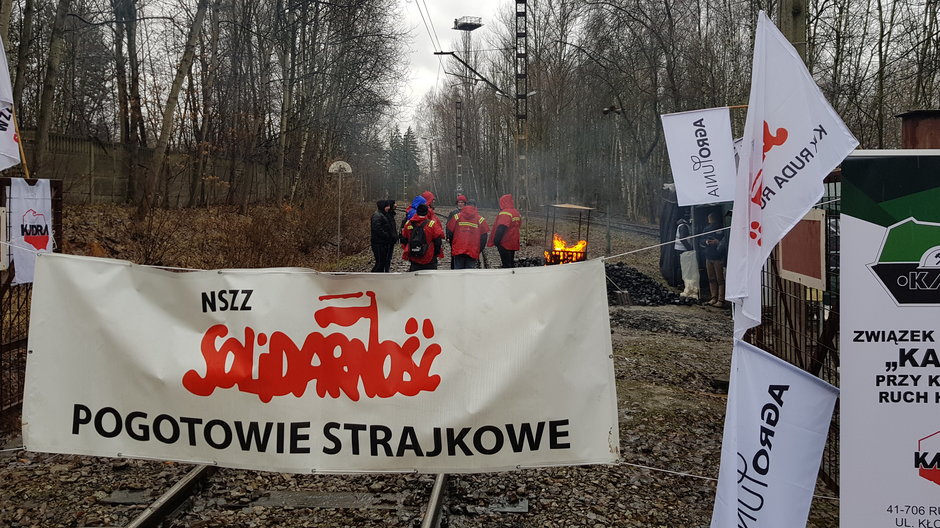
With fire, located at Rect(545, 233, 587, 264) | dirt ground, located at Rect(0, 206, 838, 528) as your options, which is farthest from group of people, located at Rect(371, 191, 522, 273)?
dirt ground, located at Rect(0, 206, 838, 528)

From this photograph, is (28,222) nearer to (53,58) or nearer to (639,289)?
(53,58)

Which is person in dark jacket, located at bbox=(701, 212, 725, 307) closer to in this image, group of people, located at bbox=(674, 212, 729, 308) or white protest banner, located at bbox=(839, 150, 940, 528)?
group of people, located at bbox=(674, 212, 729, 308)

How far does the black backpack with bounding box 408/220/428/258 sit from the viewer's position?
1257 centimetres

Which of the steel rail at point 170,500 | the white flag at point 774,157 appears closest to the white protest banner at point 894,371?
the white flag at point 774,157

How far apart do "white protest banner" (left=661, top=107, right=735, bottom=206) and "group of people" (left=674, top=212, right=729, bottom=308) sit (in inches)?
179

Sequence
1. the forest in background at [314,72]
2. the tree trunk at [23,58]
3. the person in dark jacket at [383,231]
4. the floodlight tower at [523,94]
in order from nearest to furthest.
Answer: the person in dark jacket at [383,231] < the tree trunk at [23,58] < the forest in background at [314,72] < the floodlight tower at [523,94]

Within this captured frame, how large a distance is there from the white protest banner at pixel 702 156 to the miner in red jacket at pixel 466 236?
15.8 feet

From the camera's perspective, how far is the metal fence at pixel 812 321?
4.43 metres

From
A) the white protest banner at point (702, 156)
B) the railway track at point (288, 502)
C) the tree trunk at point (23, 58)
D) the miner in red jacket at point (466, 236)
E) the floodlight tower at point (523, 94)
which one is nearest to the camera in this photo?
the railway track at point (288, 502)

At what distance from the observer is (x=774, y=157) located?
3381mm

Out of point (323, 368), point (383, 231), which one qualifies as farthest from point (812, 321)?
point (383, 231)

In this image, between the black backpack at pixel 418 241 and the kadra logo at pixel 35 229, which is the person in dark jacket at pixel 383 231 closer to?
the black backpack at pixel 418 241

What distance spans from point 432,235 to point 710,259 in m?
5.95

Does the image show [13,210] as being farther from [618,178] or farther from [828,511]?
[618,178]
